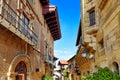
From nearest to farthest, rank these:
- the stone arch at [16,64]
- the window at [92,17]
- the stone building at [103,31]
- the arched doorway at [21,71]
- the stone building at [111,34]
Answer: the stone building at [111,34] < the stone building at [103,31] < the stone arch at [16,64] < the arched doorway at [21,71] < the window at [92,17]

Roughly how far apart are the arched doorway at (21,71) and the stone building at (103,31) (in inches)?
176

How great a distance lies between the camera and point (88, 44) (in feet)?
42.4

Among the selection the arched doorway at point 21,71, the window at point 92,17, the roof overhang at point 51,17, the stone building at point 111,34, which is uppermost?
the roof overhang at point 51,17

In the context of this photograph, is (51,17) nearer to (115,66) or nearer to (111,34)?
(111,34)

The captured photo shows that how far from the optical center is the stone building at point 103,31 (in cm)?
830

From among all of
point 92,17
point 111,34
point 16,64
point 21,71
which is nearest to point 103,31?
point 111,34

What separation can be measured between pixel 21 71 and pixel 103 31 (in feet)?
17.1

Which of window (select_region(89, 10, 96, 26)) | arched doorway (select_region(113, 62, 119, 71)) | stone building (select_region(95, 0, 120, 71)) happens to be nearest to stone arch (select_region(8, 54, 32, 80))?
stone building (select_region(95, 0, 120, 71))

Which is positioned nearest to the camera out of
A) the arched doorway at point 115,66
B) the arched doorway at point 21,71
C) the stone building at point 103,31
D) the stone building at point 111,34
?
the stone building at point 111,34

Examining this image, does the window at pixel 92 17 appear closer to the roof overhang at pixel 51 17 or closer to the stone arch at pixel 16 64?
the stone arch at pixel 16 64

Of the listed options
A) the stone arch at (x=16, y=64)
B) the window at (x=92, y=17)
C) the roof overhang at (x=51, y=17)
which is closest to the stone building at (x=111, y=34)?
the window at (x=92, y=17)

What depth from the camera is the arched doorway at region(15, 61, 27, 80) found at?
10.6m

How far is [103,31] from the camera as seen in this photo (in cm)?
1070

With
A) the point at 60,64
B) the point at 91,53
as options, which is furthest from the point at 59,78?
the point at 91,53
